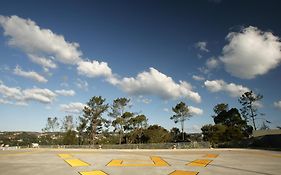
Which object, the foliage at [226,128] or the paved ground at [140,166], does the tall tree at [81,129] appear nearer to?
the foliage at [226,128]

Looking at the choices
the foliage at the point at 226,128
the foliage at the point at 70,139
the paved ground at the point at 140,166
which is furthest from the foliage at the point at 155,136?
the paved ground at the point at 140,166

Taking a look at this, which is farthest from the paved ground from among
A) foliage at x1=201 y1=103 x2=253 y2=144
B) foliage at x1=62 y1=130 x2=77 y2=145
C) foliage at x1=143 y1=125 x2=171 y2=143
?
foliage at x1=62 y1=130 x2=77 y2=145

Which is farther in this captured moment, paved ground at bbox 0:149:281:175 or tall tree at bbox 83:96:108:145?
tall tree at bbox 83:96:108:145

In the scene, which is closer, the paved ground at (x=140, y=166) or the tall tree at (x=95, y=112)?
the paved ground at (x=140, y=166)

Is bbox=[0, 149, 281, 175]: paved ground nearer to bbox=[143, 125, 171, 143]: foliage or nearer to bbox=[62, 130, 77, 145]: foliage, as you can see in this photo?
bbox=[143, 125, 171, 143]: foliage

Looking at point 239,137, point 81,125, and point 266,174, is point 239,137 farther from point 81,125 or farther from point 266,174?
point 266,174

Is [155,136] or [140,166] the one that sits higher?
[155,136]

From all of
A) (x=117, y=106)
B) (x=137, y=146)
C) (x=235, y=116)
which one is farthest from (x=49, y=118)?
(x=235, y=116)

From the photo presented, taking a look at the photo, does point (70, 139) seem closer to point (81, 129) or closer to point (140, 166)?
point (81, 129)

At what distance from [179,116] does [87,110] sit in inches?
964

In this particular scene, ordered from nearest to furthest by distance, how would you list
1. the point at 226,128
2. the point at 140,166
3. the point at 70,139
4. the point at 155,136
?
the point at 140,166
the point at 226,128
the point at 155,136
the point at 70,139

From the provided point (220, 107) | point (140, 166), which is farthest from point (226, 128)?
point (140, 166)

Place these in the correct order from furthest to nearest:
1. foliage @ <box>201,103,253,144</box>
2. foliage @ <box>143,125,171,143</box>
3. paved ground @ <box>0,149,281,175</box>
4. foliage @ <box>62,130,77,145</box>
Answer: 1. foliage @ <box>62,130,77,145</box>
2. foliage @ <box>143,125,171,143</box>
3. foliage @ <box>201,103,253,144</box>
4. paved ground @ <box>0,149,281,175</box>

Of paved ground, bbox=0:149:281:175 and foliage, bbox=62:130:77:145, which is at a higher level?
foliage, bbox=62:130:77:145
